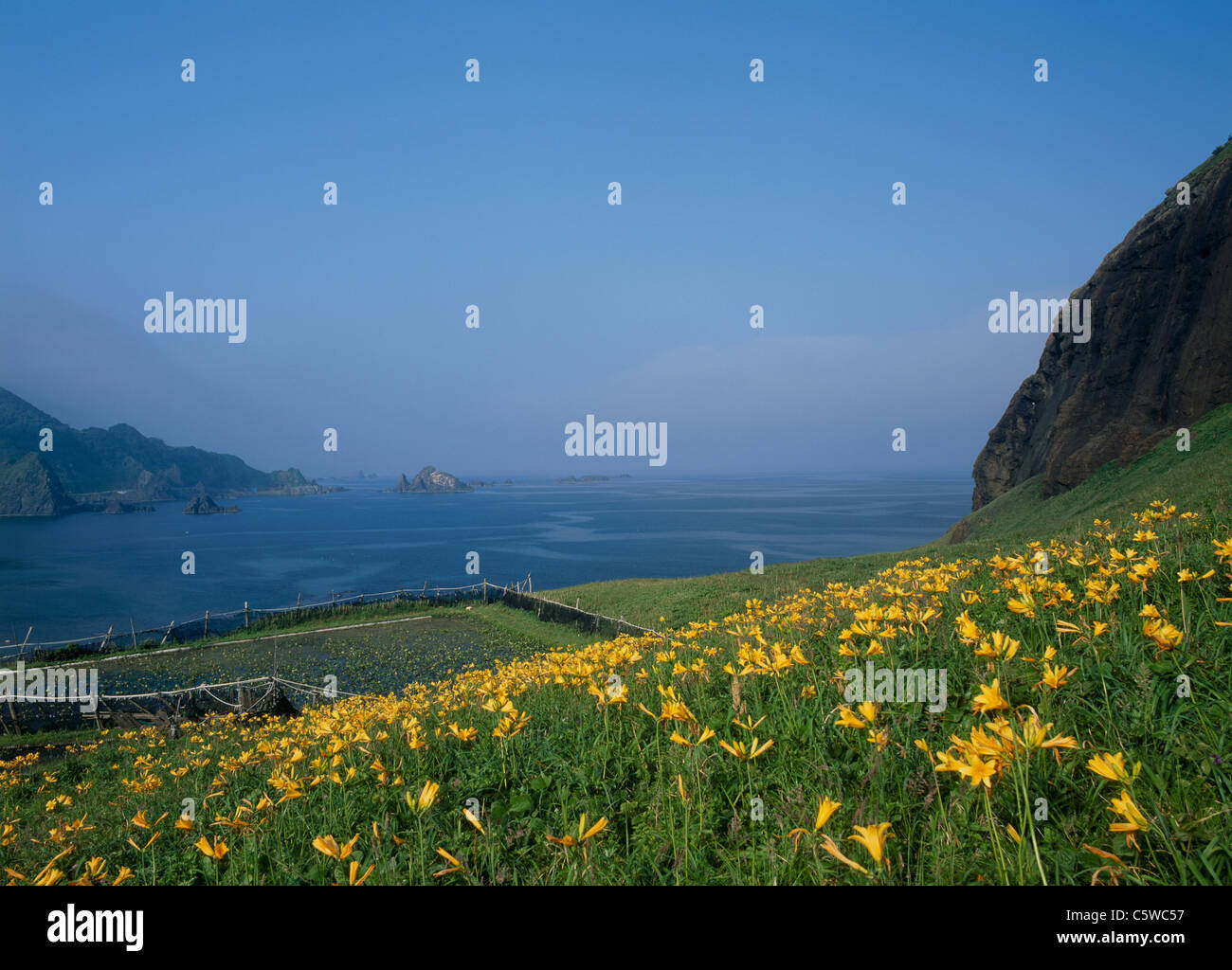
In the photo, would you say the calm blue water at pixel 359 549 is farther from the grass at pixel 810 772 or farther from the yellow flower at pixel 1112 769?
the yellow flower at pixel 1112 769

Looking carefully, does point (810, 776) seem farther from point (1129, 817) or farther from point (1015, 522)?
point (1015, 522)

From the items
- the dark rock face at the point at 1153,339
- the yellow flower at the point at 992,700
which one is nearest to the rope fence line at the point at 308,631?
the yellow flower at the point at 992,700

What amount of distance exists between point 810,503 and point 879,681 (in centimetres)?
16876

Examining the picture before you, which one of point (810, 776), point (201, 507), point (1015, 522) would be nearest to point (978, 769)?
point (810, 776)

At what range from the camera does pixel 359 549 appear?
91125mm

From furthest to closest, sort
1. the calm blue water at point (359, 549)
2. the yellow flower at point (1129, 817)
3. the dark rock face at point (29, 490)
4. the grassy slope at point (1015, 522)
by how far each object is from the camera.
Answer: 1. the dark rock face at point (29, 490)
2. the calm blue water at point (359, 549)
3. the grassy slope at point (1015, 522)
4. the yellow flower at point (1129, 817)

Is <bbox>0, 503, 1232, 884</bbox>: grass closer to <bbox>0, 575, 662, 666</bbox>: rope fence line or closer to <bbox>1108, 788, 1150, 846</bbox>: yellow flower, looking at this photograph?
<bbox>1108, 788, 1150, 846</bbox>: yellow flower

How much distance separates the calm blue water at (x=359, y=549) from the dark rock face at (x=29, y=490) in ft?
24.4

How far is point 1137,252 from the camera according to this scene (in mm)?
27547

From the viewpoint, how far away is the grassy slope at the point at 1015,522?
16.2 meters

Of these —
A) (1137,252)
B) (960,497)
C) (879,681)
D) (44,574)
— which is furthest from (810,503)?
(879,681)

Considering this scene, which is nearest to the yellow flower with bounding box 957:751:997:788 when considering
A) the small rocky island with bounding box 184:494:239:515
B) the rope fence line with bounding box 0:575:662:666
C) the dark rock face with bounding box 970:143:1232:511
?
the rope fence line with bounding box 0:575:662:666
